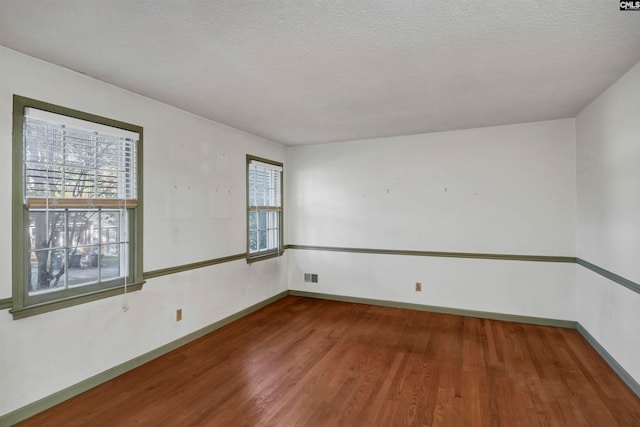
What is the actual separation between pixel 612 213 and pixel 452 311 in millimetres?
2153

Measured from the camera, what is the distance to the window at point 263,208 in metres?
4.51

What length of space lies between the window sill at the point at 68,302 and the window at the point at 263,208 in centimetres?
173

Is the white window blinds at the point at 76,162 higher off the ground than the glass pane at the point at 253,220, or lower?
higher

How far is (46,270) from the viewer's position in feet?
7.75

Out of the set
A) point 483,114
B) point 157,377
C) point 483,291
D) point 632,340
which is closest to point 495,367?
→ point 632,340

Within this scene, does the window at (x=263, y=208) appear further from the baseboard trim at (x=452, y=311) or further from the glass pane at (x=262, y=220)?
the baseboard trim at (x=452, y=311)

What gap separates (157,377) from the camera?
8.98 ft

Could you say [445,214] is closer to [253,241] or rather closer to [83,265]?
[253,241]

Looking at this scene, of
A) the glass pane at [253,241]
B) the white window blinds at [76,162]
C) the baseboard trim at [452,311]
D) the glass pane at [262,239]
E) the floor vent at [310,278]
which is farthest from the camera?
the floor vent at [310,278]

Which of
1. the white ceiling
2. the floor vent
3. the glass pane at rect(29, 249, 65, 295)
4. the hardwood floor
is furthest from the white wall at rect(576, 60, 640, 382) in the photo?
the glass pane at rect(29, 249, 65, 295)

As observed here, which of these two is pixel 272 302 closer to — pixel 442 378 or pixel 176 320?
pixel 176 320

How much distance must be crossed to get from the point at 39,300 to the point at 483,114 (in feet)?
14.4

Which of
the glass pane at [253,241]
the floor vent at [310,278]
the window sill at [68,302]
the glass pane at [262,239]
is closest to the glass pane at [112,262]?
the window sill at [68,302]

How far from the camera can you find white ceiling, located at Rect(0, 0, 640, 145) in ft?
5.60
